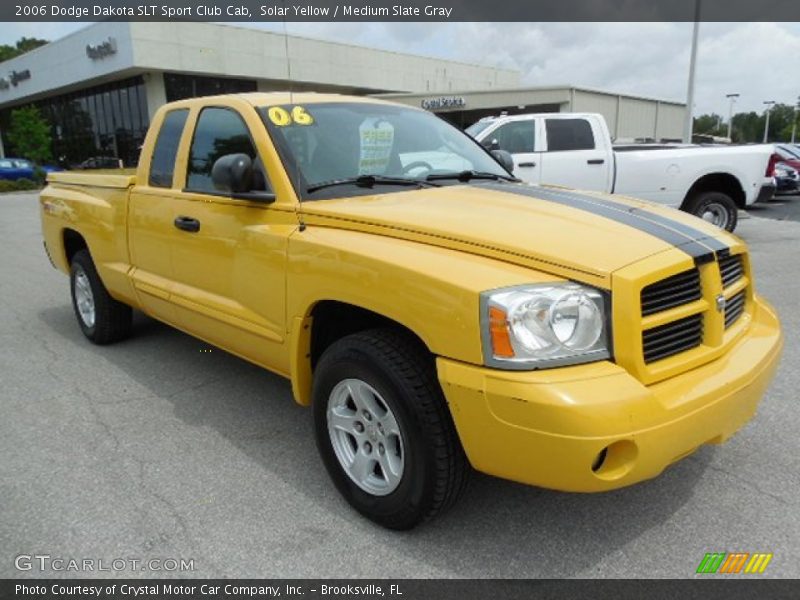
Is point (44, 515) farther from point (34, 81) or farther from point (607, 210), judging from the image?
point (34, 81)

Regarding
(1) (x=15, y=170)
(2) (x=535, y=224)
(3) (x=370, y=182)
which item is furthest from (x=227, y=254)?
(1) (x=15, y=170)

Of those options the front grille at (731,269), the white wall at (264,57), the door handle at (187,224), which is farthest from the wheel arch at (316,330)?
the white wall at (264,57)

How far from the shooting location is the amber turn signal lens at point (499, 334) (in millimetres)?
2174

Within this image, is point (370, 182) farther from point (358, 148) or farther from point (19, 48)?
point (19, 48)

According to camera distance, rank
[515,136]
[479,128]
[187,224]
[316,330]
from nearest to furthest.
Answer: [316,330]
[187,224]
[515,136]
[479,128]

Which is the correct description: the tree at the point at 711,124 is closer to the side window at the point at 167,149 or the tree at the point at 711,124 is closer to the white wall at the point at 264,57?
the white wall at the point at 264,57

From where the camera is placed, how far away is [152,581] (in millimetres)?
2471

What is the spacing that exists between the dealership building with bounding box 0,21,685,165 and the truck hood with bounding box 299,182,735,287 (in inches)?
909

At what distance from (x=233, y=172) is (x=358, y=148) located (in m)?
0.72

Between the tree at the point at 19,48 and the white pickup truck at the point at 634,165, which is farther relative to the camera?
the tree at the point at 19,48

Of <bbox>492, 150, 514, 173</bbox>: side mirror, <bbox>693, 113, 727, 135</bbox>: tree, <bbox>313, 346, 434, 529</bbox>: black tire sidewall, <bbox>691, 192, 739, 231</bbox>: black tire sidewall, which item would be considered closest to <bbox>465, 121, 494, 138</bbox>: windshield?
<bbox>691, 192, 739, 231</bbox>: black tire sidewall

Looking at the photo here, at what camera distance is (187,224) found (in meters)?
3.72

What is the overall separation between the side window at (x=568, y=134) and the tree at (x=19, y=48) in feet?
185

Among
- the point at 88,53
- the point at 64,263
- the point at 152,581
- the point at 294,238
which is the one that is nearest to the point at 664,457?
the point at 294,238
